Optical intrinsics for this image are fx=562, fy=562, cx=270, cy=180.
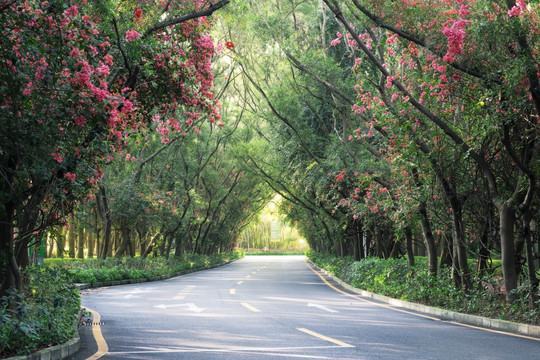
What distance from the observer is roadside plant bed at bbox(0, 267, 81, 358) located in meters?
6.91

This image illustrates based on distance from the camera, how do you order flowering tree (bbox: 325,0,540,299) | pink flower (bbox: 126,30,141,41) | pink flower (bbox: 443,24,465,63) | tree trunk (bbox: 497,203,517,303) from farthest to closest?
tree trunk (bbox: 497,203,517,303)
pink flower (bbox: 443,24,465,63)
flowering tree (bbox: 325,0,540,299)
pink flower (bbox: 126,30,141,41)

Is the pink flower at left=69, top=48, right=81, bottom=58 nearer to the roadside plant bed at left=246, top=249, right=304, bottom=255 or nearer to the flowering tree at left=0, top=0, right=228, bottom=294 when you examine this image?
the flowering tree at left=0, top=0, right=228, bottom=294

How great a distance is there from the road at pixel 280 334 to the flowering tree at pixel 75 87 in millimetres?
2197

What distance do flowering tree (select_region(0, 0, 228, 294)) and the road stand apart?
7.21 ft

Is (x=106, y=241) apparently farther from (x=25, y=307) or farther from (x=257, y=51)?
(x=25, y=307)

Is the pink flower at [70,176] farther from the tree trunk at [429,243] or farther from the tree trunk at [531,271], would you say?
the tree trunk at [429,243]

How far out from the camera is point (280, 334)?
30.7 ft

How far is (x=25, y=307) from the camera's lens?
746 centimetres

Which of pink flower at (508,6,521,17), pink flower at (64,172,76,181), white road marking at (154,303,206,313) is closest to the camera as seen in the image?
pink flower at (64,172,76,181)

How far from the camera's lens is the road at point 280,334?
7629mm

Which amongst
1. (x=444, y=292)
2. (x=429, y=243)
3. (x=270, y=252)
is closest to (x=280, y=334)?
(x=444, y=292)

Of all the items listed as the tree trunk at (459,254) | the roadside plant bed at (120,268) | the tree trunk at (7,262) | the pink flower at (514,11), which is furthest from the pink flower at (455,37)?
the roadside plant bed at (120,268)

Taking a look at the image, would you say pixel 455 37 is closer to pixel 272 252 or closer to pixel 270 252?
pixel 270 252

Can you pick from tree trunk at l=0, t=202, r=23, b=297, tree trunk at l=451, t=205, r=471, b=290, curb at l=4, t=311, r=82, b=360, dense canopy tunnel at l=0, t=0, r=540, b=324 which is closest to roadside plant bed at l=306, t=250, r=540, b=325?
tree trunk at l=451, t=205, r=471, b=290
